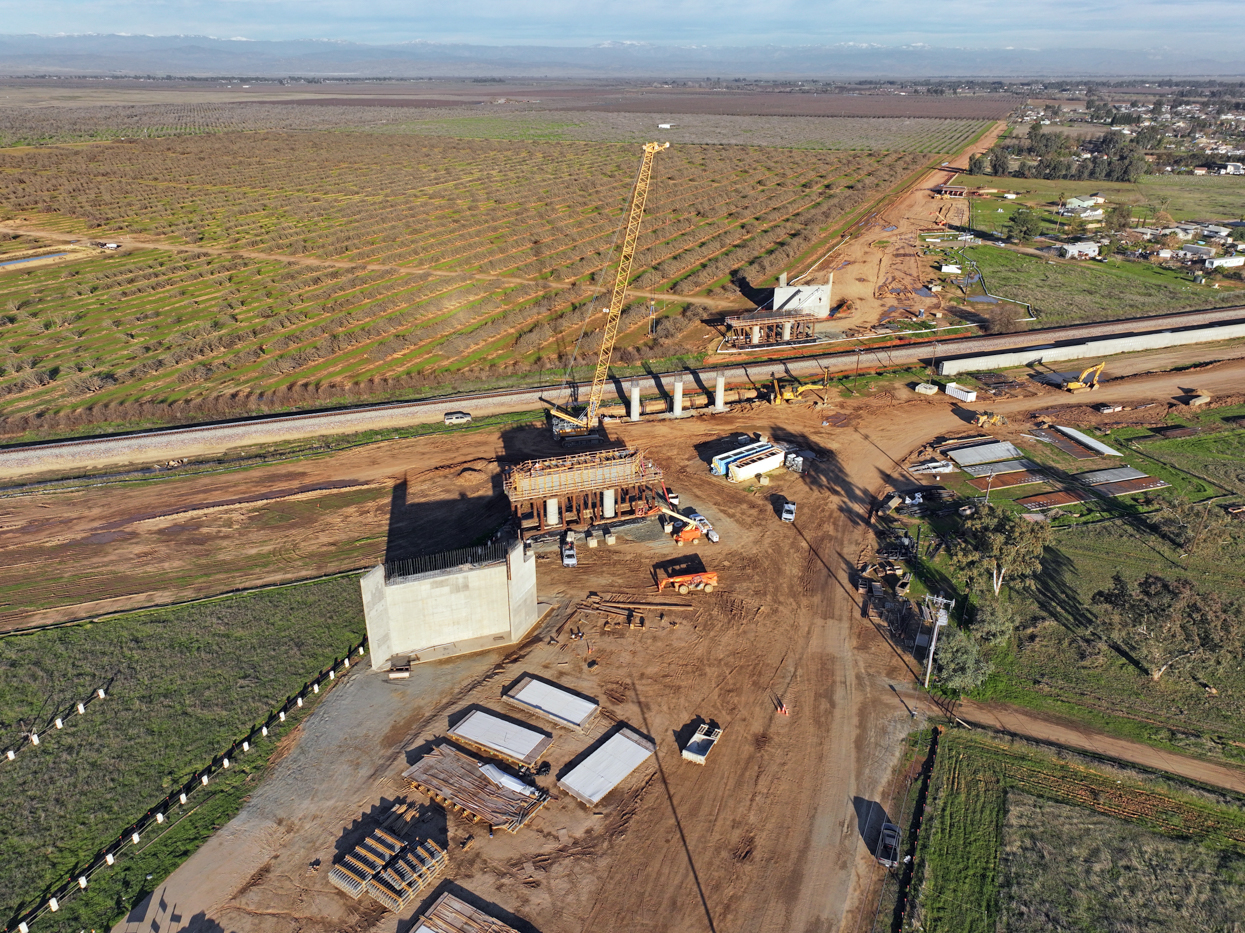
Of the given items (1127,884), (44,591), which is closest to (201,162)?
(44,591)

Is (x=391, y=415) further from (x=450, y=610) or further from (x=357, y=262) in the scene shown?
(x=357, y=262)

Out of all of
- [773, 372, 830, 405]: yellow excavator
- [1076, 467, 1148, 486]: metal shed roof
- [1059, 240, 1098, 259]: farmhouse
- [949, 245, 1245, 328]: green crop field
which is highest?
[1059, 240, 1098, 259]: farmhouse

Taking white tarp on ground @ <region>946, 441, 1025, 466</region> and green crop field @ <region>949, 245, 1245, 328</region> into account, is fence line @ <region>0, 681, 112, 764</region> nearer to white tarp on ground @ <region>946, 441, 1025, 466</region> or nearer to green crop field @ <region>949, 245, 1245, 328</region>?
white tarp on ground @ <region>946, 441, 1025, 466</region>

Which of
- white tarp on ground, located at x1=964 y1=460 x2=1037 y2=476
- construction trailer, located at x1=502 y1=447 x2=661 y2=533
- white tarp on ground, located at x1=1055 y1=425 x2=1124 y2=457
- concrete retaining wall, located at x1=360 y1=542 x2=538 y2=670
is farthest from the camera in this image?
white tarp on ground, located at x1=1055 y1=425 x2=1124 y2=457

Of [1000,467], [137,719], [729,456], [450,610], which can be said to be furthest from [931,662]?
[137,719]

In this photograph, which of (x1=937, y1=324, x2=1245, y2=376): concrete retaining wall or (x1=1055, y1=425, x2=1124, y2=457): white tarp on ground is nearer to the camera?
(x1=1055, y1=425, x2=1124, y2=457): white tarp on ground

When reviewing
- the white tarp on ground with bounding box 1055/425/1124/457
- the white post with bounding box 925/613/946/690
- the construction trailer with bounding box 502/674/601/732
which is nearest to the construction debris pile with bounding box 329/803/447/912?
the construction trailer with bounding box 502/674/601/732

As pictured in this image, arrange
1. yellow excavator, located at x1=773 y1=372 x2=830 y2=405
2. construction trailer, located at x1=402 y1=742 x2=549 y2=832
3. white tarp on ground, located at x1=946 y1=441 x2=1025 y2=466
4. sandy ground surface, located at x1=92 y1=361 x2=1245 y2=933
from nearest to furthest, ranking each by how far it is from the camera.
Answer: sandy ground surface, located at x1=92 y1=361 x2=1245 y2=933
construction trailer, located at x1=402 y1=742 x2=549 y2=832
white tarp on ground, located at x1=946 y1=441 x2=1025 y2=466
yellow excavator, located at x1=773 y1=372 x2=830 y2=405
